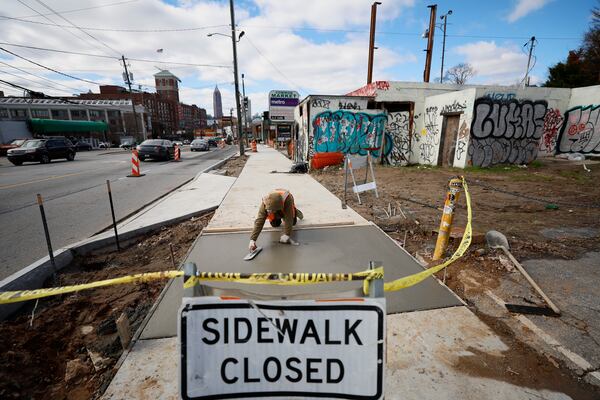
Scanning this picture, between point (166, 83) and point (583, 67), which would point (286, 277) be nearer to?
point (583, 67)

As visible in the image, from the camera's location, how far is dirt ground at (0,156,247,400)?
2008mm

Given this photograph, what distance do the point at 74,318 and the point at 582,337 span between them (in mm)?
4661

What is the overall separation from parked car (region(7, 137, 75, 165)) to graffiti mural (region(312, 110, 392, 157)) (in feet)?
55.3

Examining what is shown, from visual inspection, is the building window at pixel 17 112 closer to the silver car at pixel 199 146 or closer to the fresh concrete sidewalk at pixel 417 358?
the silver car at pixel 199 146

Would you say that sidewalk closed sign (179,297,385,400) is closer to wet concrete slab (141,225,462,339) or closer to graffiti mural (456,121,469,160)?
wet concrete slab (141,225,462,339)

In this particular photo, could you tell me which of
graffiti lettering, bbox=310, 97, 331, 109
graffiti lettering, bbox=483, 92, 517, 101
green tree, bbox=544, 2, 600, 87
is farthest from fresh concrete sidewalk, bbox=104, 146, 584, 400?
green tree, bbox=544, 2, 600, 87

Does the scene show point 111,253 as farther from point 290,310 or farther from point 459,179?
point 459,179

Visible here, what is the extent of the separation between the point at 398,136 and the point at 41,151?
837 inches

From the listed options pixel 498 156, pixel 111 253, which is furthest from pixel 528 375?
pixel 498 156

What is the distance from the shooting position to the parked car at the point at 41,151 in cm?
1645

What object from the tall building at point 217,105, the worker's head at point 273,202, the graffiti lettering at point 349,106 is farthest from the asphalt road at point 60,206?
the tall building at point 217,105

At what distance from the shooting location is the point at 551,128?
14898 millimetres

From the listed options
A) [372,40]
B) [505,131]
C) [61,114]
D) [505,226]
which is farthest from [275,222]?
[61,114]

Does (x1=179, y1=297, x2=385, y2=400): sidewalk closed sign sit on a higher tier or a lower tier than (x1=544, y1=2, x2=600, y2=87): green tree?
lower
